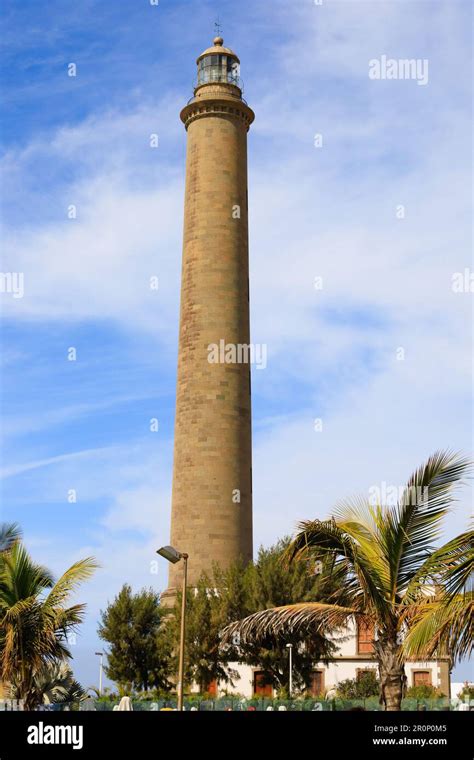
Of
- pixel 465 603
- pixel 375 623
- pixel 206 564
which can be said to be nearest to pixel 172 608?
pixel 206 564

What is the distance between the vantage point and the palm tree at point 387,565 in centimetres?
1408

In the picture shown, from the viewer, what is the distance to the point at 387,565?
14.9 m

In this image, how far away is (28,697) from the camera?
18.9 m

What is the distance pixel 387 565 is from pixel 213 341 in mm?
30765

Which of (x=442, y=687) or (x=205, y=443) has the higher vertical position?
(x=205, y=443)

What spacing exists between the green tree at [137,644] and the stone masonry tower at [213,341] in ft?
7.62

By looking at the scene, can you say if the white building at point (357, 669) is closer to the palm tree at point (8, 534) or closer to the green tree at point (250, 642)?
the green tree at point (250, 642)

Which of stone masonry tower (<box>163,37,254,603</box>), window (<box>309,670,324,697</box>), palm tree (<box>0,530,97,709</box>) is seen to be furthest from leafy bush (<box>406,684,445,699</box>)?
palm tree (<box>0,530,97,709</box>)

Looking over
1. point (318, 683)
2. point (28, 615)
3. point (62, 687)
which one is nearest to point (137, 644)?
point (62, 687)
